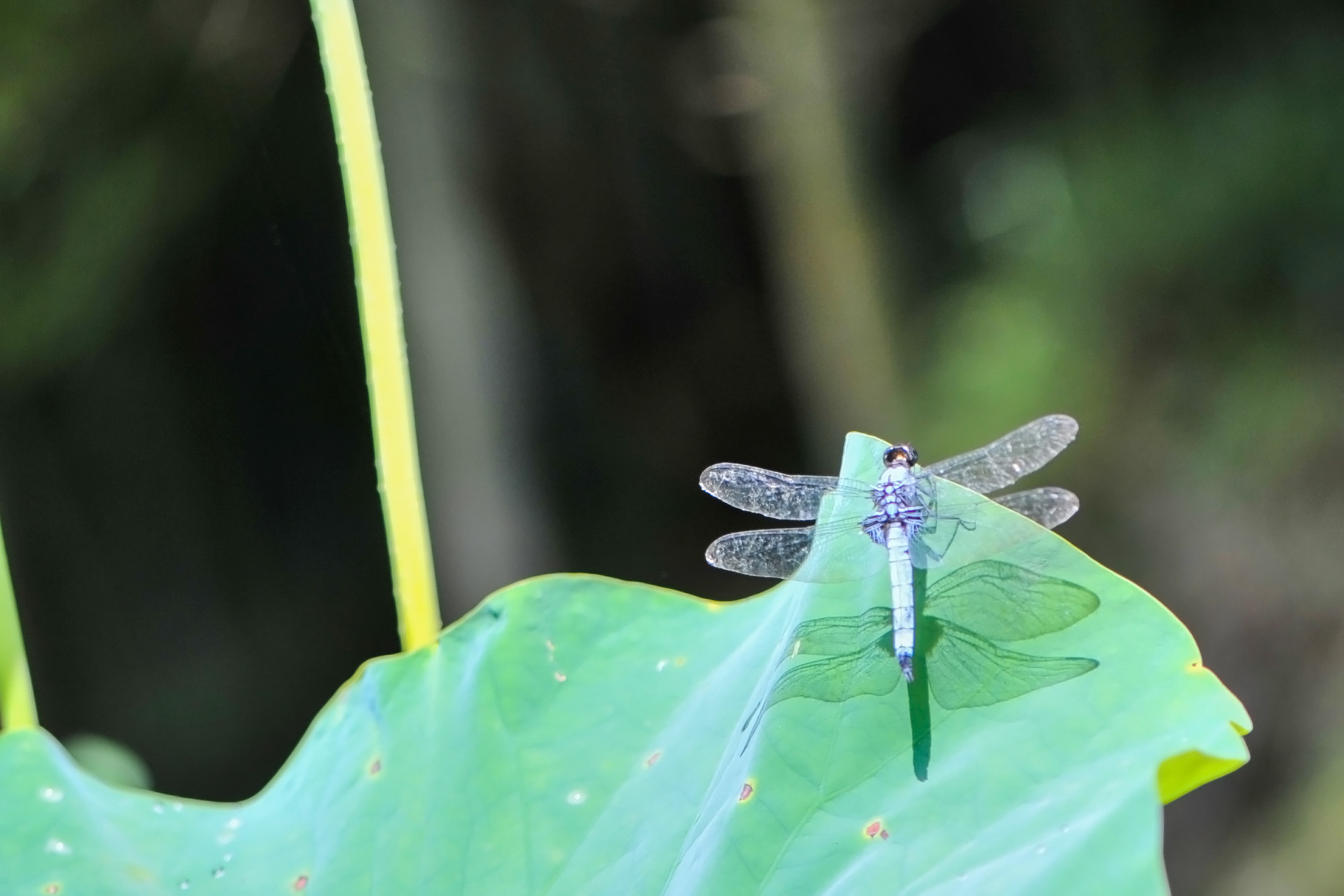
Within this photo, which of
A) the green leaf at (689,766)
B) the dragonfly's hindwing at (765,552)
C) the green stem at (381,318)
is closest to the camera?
the green leaf at (689,766)

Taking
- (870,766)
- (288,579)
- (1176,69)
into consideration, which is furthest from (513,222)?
(870,766)

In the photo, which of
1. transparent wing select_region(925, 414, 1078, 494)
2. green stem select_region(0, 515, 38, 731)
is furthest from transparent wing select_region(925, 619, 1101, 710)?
green stem select_region(0, 515, 38, 731)

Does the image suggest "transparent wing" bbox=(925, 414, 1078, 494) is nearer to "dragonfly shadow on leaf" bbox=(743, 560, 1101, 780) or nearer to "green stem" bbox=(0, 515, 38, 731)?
"dragonfly shadow on leaf" bbox=(743, 560, 1101, 780)

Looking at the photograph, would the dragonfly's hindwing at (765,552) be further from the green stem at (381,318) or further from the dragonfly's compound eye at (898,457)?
the green stem at (381,318)

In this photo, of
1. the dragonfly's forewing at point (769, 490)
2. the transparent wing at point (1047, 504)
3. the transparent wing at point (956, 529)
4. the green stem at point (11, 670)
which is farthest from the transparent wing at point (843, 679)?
the green stem at point (11, 670)

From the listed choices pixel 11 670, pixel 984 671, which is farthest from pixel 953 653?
pixel 11 670

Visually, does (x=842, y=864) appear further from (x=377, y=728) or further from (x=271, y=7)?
(x=271, y=7)
